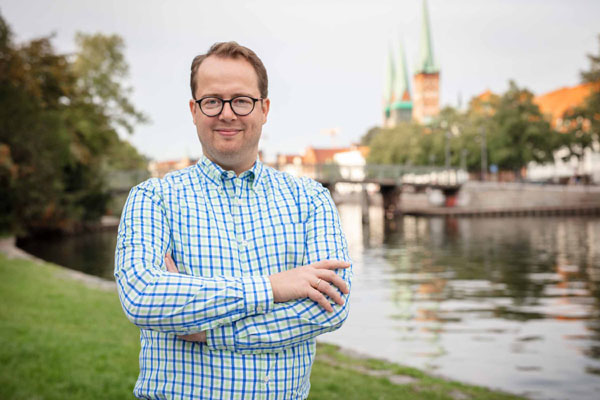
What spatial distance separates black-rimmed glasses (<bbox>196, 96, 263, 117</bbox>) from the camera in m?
2.26

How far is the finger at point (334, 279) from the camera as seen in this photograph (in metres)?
2.24

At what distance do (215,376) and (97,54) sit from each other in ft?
160

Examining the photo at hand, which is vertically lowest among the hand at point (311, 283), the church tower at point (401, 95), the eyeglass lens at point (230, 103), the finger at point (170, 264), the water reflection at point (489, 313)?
the water reflection at point (489, 313)

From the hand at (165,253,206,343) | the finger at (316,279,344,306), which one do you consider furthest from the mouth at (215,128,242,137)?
the finger at (316,279,344,306)

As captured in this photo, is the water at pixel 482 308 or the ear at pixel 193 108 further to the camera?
the water at pixel 482 308

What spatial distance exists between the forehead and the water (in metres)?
7.09

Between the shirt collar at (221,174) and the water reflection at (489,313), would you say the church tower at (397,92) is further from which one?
the shirt collar at (221,174)

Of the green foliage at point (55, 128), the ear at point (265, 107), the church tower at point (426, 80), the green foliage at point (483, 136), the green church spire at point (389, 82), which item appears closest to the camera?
the ear at point (265, 107)

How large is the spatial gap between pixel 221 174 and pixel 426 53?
5926 inches

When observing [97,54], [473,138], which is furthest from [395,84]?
[97,54]

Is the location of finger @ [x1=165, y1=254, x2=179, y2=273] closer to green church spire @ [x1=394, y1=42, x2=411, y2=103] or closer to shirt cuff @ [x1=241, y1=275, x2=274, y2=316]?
shirt cuff @ [x1=241, y1=275, x2=274, y2=316]

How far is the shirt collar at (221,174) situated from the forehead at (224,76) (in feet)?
0.77

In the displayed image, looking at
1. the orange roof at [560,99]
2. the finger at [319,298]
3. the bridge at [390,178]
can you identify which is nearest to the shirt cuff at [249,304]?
the finger at [319,298]

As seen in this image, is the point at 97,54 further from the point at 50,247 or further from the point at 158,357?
the point at 158,357
